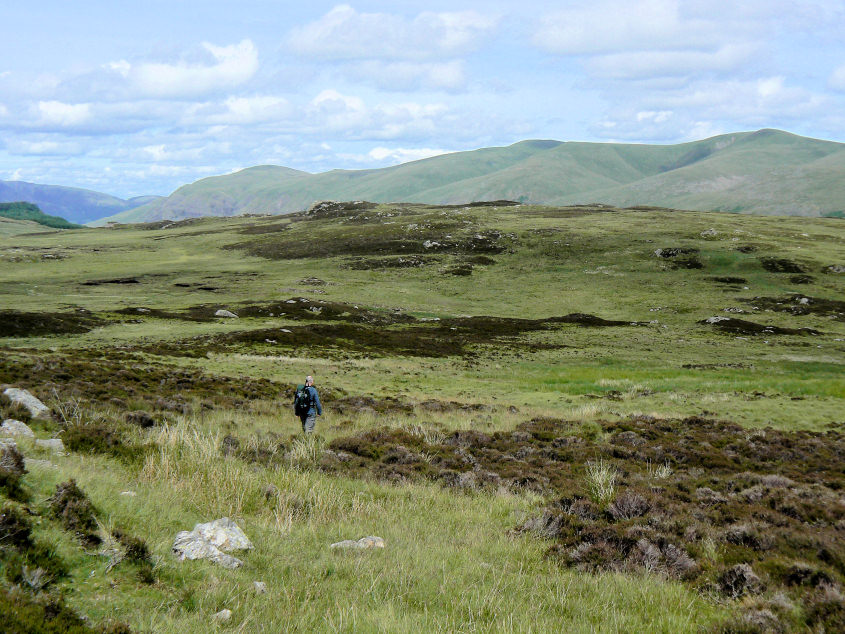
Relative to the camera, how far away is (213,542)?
6680 millimetres

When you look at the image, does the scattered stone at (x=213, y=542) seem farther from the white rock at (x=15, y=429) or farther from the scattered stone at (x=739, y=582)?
the scattered stone at (x=739, y=582)

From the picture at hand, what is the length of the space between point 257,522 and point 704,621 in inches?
243

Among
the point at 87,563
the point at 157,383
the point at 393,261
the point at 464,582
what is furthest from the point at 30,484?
the point at 393,261

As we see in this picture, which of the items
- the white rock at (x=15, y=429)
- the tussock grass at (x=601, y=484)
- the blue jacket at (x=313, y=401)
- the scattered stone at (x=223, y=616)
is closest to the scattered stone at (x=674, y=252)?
the tussock grass at (x=601, y=484)

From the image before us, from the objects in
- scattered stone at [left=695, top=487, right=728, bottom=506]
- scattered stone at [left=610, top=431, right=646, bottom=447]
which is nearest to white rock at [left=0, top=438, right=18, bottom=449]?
scattered stone at [left=695, top=487, right=728, bottom=506]

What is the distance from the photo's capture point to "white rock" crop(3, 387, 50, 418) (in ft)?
42.2

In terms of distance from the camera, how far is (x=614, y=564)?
7.58 m

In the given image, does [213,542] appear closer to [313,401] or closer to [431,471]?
[431,471]

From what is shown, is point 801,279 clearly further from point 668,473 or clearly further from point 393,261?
point 668,473

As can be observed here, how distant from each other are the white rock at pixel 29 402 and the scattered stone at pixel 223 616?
1061cm

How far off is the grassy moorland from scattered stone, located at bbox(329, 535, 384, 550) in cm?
27

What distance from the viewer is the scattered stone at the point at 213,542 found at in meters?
A: 6.28

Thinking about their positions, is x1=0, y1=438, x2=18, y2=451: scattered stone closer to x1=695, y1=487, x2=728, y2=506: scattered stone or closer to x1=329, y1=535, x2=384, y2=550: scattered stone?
x1=329, y1=535, x2=384, y2=550: scattered stone

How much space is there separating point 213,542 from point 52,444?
5888mm
